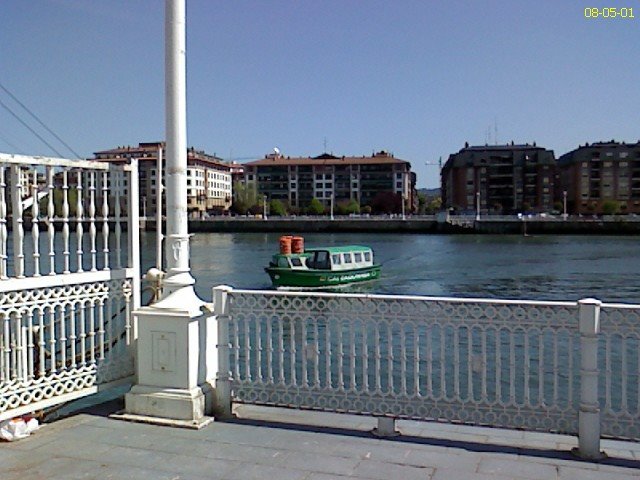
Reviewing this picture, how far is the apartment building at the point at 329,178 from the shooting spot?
144 metres

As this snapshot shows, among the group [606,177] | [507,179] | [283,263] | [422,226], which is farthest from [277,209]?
[283,263]


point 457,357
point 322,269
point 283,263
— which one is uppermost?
point 457,357

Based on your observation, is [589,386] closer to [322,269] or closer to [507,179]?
[322,269]

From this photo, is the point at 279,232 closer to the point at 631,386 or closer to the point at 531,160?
the point at 531,160

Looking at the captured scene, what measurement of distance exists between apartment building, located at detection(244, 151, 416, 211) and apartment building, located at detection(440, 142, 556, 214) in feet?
50.7

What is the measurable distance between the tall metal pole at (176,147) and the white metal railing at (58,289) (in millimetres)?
453

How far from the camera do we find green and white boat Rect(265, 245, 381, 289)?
3528 centimetres

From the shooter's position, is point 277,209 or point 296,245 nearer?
point 296,245

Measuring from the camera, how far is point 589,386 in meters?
4.72

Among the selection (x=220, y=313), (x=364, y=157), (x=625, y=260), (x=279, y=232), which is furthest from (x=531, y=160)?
(x=220, y=313)

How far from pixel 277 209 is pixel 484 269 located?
88424mm

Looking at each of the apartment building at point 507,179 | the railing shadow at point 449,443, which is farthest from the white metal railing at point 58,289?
the apartment building at point 507,179

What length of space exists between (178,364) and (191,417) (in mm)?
445

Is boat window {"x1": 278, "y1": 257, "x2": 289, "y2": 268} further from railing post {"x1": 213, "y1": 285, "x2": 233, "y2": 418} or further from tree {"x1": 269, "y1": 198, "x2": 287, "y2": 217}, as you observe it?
tree {"x1": 269, "y1": 198, "x2": 287, "y2": 217}
